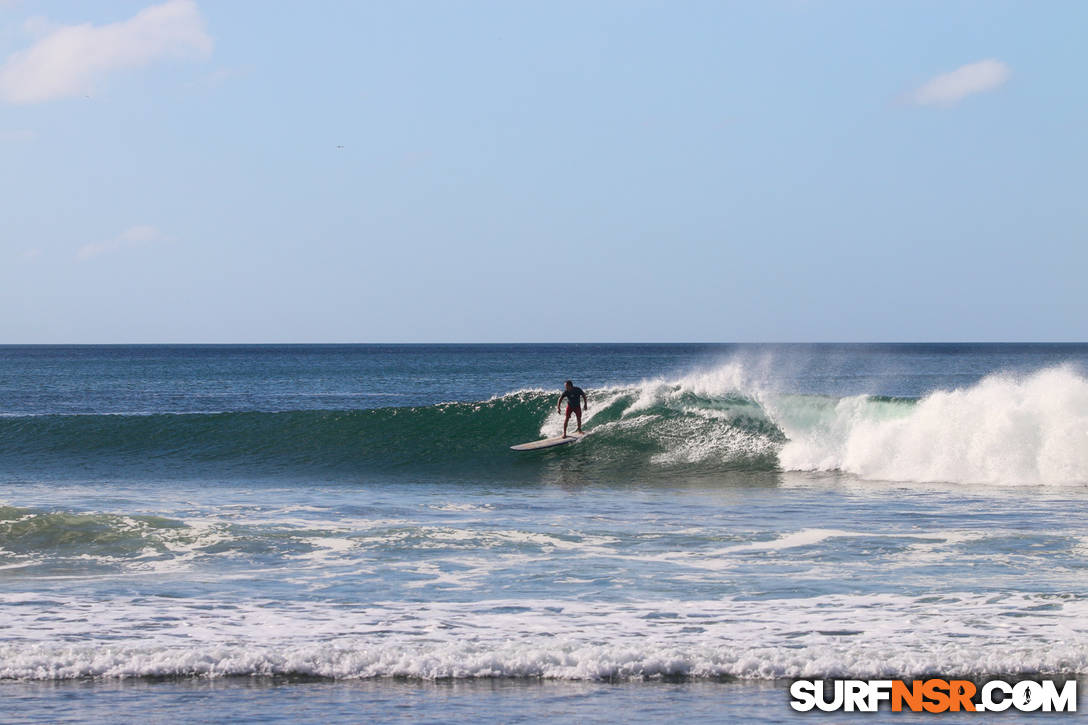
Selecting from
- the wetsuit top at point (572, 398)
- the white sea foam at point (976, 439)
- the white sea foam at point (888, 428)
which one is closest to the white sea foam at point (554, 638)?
the white sea foam at point (976, 439)

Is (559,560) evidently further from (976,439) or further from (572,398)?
(572,398)

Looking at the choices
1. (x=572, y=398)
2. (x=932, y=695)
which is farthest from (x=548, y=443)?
(x=932, y=695)

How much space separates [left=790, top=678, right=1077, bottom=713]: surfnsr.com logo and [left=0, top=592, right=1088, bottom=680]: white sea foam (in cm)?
18

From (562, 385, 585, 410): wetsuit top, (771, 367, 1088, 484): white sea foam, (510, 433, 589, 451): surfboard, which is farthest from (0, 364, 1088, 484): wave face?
(562, 385, 585, 410): wetsuit top

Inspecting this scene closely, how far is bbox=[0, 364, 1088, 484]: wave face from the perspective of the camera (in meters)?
19.0

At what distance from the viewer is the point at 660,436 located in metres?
23.4

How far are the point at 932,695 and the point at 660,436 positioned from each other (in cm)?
1645

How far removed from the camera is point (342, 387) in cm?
6769

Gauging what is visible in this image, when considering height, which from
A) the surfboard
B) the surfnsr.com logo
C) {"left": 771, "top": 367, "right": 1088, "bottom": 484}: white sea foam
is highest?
{"left": 771, "top": 367, "right": 1088, "bottom": 484}: white sea foam

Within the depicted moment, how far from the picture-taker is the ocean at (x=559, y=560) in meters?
7.32

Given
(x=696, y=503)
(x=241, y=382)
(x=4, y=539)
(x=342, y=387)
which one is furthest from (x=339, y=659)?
(x=241, y=382)

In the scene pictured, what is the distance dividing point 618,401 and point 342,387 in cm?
4434

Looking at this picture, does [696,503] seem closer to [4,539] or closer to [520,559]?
[520,559]

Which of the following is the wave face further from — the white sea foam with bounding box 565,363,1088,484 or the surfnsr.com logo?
the surfnsr.com logo
